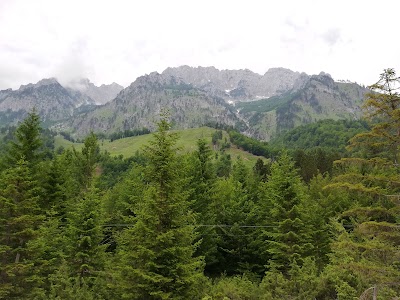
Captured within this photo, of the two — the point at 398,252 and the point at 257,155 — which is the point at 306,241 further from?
the point at 257,155

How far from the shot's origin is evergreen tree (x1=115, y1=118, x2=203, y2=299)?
16531 millimetres

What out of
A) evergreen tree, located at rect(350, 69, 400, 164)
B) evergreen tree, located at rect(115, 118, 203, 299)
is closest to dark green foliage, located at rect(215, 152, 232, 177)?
evergreen tree, located at rect(115, 118, 203, 299)

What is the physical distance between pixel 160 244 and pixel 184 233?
1389 mm

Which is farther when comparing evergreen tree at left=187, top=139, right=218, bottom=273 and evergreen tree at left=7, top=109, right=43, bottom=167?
evergreen tree at left=187, top=139, right=218, bottom=273

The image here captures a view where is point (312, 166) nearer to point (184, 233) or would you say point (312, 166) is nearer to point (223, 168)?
point (223, 168)

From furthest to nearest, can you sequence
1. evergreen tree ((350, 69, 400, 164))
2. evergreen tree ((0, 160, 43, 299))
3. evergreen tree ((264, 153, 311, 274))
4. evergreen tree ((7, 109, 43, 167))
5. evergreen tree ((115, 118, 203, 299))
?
evergreen tree ((7, 109, 43, 167)) < evergreen tree ((264, 153, 311, 274)) < evergreen tree ((0, 160, 43, 299)) < evergreen tree ((115, 118, 203, 299)) < evergreen tree ((350, 69, 400, 164))

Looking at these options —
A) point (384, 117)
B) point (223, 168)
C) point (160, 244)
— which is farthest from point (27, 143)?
point (223, 168)

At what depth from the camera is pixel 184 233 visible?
57.0ft

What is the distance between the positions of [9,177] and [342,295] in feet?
68.7

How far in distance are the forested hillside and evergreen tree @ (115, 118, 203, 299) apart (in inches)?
2.4

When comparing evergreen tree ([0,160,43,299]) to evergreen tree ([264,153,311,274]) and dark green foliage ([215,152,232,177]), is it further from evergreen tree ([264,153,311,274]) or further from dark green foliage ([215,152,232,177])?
dark green foliage ([215,152,232,177])

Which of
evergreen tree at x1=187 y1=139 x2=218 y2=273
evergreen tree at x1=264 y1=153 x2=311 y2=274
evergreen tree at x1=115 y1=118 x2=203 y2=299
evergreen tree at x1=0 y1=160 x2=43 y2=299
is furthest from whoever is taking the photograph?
evergreen tree at x1=187 y1=139 x2=218 y2=273

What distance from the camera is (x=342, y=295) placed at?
18.3 m

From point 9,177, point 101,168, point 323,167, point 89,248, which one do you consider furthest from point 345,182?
point 101,168
